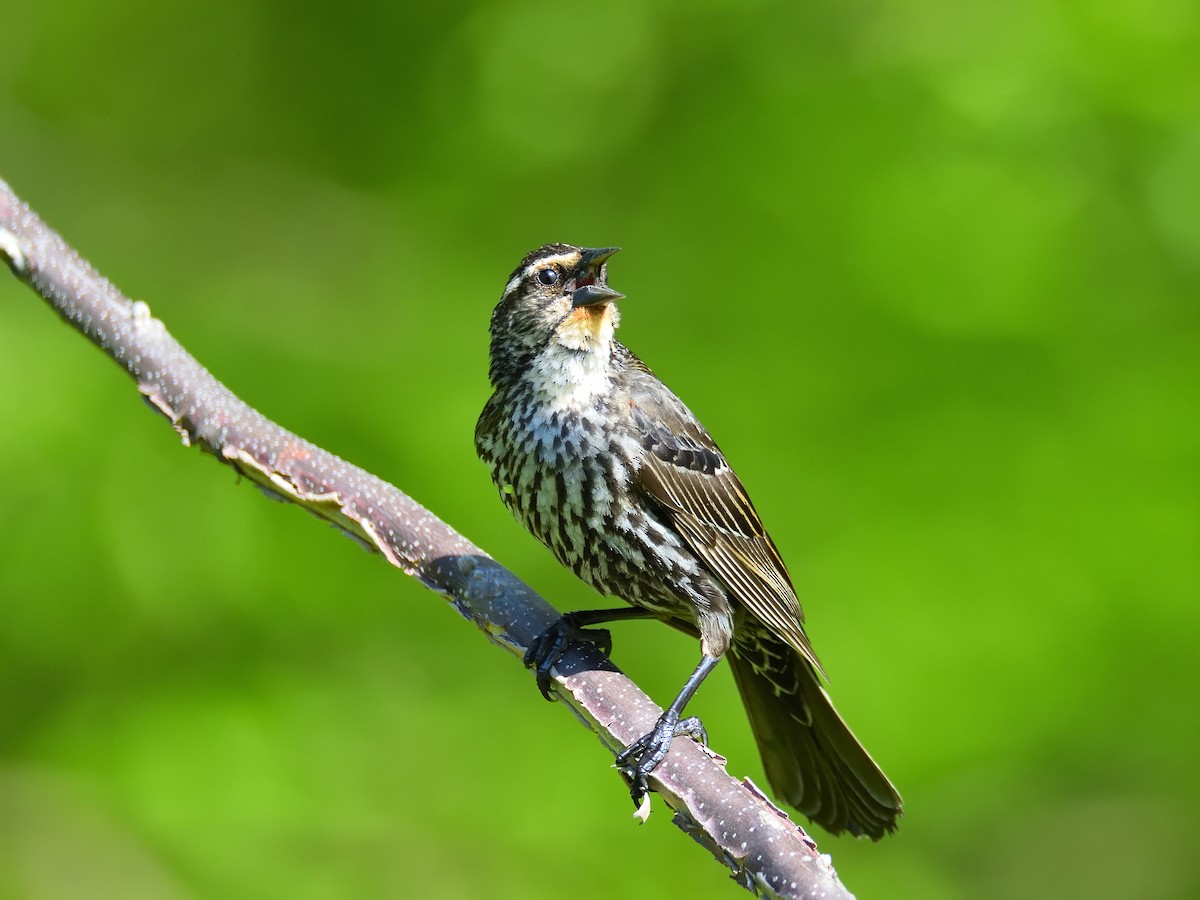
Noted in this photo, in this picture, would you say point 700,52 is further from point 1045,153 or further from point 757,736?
point 757,736

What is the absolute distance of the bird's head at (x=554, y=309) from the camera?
3883 mm

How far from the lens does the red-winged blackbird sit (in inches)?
148

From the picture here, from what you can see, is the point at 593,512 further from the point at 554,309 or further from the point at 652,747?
the point at 652,747

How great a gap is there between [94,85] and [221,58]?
0.52 meters

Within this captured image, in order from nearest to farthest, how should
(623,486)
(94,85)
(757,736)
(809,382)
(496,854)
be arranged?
(623,486), (757,736), (496,854), (809,382), (94,85)

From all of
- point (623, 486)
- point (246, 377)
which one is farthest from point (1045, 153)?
point (246, 377)

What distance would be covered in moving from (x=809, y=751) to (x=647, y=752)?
4.29 feet

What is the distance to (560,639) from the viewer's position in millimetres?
3539

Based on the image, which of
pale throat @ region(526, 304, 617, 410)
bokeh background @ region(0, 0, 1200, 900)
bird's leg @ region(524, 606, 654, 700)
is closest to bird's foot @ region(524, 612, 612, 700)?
bird's leg @ region(524, 606, 654, 700)

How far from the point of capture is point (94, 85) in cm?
612

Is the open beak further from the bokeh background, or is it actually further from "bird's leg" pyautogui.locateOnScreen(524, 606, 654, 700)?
the bokeh background

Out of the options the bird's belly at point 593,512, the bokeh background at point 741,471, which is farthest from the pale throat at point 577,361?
the bokeh background at point 741,471

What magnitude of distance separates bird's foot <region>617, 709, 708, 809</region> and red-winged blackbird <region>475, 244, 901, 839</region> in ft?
1.13

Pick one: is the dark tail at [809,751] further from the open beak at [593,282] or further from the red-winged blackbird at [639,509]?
the open beak at [593,282]
